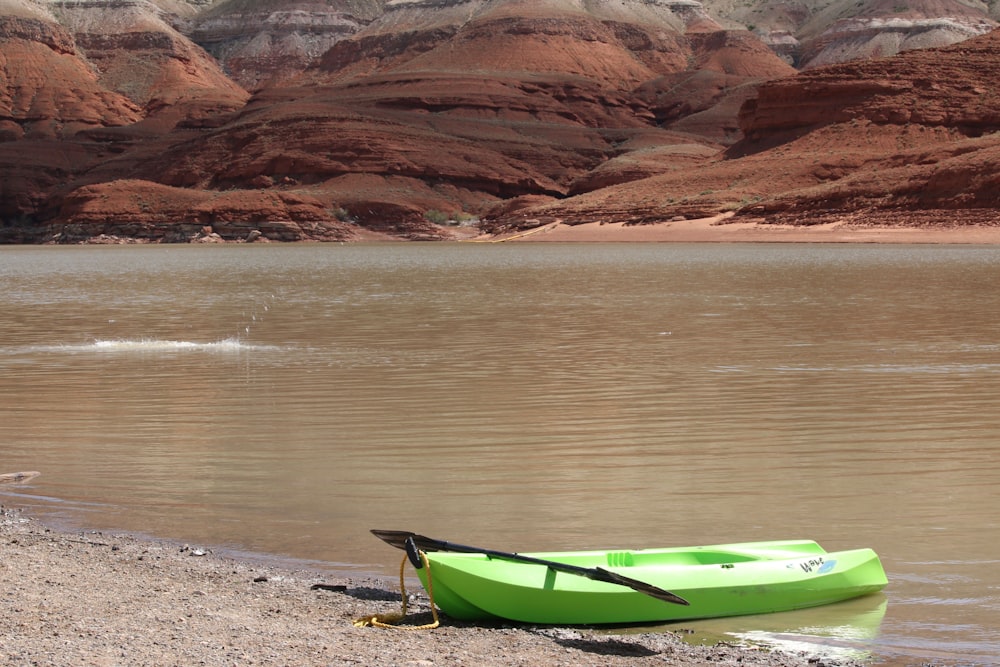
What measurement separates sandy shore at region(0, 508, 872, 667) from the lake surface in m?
0.69

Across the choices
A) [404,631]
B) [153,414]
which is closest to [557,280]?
[153,414]

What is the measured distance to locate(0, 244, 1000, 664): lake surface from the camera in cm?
914

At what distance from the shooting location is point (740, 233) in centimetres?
7912

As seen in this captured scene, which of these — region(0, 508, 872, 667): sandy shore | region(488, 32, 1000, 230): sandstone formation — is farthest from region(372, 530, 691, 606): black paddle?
region(488, 32, 1000, 230): sandstone formation

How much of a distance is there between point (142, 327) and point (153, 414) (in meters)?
12.1

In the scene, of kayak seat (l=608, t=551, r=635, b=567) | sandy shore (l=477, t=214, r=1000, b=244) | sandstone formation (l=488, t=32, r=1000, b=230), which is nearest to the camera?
kayak seat (l=608, t=551, r=635, b=567)

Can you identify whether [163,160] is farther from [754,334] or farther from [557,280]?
[754,334]

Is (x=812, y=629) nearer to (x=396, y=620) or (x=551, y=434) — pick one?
(x=396, y=620)

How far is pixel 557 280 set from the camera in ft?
137

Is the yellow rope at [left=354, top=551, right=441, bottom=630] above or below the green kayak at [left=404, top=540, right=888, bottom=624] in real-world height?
below

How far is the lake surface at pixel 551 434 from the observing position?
9.14m

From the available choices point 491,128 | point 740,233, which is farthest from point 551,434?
point 491,128

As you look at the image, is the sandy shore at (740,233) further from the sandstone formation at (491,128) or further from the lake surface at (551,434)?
the lake surface at (551,434)

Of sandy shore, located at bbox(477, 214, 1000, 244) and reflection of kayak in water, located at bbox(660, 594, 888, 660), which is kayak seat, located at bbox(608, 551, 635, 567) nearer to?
reflection of kayak in water, located at bbox(660, 594, 888, 660)
